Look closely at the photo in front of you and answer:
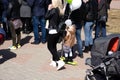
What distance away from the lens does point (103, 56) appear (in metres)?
8.62

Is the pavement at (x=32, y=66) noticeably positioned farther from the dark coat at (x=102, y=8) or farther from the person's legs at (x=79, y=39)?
the dark coat at (x=102, y=8)

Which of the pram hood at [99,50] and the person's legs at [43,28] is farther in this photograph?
the person's legs at [43,28]

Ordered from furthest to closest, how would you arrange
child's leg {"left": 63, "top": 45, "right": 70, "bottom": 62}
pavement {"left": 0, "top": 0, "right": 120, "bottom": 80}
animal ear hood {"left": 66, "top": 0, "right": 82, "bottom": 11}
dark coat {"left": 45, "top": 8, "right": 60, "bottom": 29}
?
child's leg {"left": 63, "top": 45, "right": 70, "bottom": 62} → animal ear hood {"left": 66, "top": 0, "right": 82, "bottom": 11} → dark coat {"left": 45, "top": 8, "right": 60, "bottom": 29} → pavement {"left": 0, "top": 0, "right": 120, "bottom": 80}

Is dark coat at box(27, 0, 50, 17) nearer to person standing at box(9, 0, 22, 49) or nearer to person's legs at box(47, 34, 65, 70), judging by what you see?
person standing at box(9, 0, 22, 49)

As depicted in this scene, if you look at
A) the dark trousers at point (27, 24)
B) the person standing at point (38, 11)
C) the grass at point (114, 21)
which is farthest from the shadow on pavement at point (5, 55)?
the grass at point (114, 21)

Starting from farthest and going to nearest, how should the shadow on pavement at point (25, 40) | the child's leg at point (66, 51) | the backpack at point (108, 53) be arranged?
the shadow on pavement at point (25, 40), the child's leg at point (66, 51), the backpack at point (108, 53)

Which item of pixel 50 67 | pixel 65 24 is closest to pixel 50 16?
pixel 65 24

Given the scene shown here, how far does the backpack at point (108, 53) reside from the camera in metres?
8.23

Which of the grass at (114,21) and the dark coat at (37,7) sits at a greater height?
the dark coat at (37,7)

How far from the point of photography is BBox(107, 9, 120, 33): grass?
15758 millimetres

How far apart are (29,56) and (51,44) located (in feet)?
5.40

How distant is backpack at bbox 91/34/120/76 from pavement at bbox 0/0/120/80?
4.66 ft

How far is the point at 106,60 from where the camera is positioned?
27.9ft

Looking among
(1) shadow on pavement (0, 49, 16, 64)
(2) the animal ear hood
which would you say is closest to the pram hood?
(2) the animal ear hood
